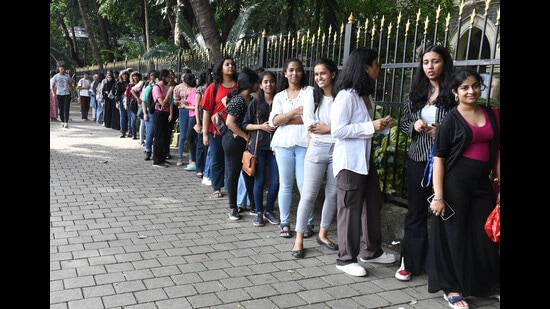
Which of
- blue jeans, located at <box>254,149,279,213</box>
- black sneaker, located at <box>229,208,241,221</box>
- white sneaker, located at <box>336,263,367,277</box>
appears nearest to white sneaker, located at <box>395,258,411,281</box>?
white sneaker, located at <box>336,263,367,277</box>

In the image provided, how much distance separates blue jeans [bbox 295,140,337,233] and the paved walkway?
40cm

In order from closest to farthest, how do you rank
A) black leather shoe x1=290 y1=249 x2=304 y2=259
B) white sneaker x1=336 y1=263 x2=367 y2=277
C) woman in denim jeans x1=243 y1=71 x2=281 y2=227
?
1. white sneaker x1=336 y1=263 x2=367 y2=277
2. black leather shoe x1=290 y1=249 x2=304 y2=259
3. woman in denim jeans x1=243 y1=71 x2=281 y2=227

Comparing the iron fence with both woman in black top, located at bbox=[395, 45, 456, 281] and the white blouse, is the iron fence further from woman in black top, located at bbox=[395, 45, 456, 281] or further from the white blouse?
the white blouse

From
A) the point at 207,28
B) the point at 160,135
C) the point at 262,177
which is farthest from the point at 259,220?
the point at 207,28

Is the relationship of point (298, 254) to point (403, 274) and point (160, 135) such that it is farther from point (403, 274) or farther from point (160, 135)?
point (160, 135)

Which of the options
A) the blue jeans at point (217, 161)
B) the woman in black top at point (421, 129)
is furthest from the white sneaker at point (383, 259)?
the blue jeans at point (217, 161)

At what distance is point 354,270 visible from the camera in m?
4.25

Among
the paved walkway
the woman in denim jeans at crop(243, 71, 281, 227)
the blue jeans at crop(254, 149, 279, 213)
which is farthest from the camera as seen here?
the blue jeans at crop(254, 149, 279, 213)

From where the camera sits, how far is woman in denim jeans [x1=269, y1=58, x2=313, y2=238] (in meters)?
5.09

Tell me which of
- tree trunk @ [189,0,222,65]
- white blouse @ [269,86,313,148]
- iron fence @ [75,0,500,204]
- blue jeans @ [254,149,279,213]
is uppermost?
tree trunk @ [189,0,222,65]

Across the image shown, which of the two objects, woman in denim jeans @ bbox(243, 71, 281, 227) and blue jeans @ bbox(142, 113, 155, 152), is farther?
blue jeans @ bbox(142, 113, 155, 152)

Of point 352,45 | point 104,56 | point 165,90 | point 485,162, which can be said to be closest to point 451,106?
point 485,162
